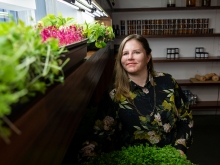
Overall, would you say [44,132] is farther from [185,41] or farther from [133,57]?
[185,41]

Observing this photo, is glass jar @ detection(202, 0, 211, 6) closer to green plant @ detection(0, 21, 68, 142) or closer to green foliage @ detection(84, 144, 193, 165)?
green foliage @ detection(84, 144, 193, 165)

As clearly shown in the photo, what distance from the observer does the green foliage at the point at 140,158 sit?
3.83ft

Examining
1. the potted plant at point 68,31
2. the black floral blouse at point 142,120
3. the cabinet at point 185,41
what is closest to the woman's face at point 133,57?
the black floral blouse at point 142,120

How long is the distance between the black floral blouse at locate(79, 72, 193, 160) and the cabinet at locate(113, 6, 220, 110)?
317cm

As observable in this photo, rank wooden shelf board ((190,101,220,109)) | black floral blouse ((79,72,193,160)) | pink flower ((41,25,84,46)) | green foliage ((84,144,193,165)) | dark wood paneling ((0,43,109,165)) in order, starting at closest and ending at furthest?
dark wood paneling ((0,43,109,165))
pink flower ((41,25,84,46))
green foliage ((84,144,193,165))
black floral blouse ((79,72,193,160))
wooden shelf board ((190,101,220,109))

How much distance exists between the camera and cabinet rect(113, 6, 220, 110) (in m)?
4.76

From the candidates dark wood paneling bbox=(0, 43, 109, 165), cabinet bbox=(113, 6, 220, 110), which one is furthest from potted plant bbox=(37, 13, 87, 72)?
cabinet bbox=(113, 6, 220, 110)

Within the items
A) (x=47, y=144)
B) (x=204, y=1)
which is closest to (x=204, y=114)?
(x=204, y=1)

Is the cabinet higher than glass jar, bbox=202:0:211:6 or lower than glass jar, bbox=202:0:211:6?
lower

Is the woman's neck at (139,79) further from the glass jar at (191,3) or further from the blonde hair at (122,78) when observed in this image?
the glass jar at (191,3)

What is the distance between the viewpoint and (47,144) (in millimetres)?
632

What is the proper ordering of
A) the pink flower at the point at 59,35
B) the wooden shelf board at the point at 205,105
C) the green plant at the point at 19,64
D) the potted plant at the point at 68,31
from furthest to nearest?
the wooden shelf board at the point at 205,105, the potted plant at the point at 68,31, the pink flower at the point at 59,35, the green plant at the point at 19,64

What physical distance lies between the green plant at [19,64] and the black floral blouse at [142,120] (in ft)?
3.58

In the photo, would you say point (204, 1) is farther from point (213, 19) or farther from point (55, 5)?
point (55, 5)
